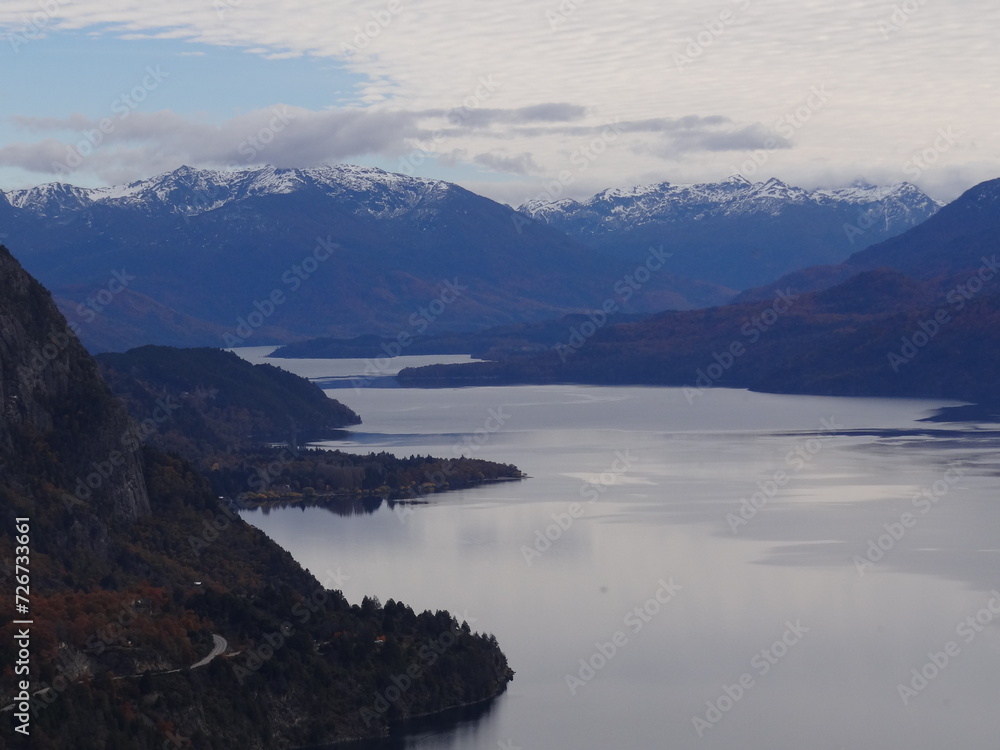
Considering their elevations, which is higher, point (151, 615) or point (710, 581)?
point (151, 615)

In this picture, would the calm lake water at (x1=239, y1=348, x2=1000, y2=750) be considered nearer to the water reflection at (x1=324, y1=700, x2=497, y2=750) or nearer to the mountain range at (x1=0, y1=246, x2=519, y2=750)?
the water reflection at (x1=324, y1=700, x2=497, y2=750)

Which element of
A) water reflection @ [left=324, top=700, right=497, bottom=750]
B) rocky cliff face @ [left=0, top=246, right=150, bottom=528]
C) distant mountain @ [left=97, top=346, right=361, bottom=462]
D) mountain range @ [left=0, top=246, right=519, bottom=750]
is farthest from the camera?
distant mountain @ [left=97, top=346, right=361, bottom=462]

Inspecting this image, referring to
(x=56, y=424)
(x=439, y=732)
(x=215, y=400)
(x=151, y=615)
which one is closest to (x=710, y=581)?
(x=439, y=732)

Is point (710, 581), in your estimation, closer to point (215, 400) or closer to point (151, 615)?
point (151, 615)

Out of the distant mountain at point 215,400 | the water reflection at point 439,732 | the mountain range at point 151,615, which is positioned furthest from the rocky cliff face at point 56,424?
the distant mountain at point 215,400

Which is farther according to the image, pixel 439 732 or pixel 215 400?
pixel 215 400

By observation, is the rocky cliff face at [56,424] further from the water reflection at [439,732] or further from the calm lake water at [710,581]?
the water reflection at [439,732]

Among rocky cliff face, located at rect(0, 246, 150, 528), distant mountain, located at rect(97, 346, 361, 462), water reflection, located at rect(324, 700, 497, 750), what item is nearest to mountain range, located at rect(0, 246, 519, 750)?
rocky cliff face, located at rect(0, 246, 150, 528)
